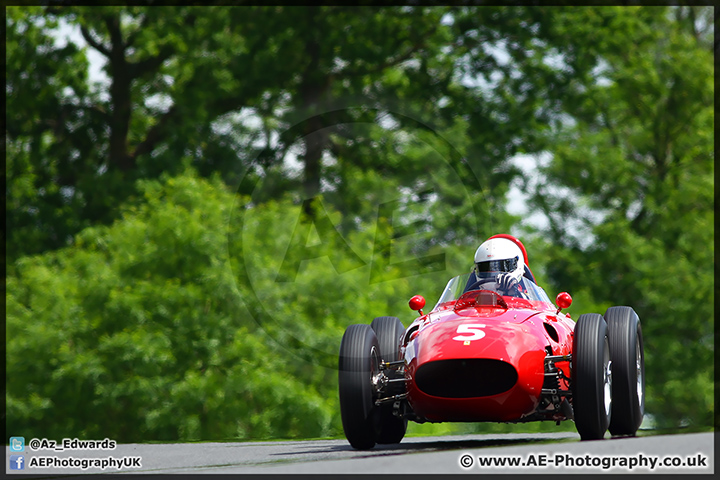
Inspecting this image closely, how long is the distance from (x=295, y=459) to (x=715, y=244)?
26.7 m

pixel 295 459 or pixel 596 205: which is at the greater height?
pixel 596 205

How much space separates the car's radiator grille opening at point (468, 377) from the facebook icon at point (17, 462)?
3.41m

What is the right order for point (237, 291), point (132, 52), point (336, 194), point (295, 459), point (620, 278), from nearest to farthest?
point (295, 459) < point (237, 291) < point (336, 194) < point (620, 278) < point (132, 52)

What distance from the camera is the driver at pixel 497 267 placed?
8688 mm

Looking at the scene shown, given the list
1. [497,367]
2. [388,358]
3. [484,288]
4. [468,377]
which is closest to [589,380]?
[497,367]

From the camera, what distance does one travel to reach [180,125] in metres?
29.4

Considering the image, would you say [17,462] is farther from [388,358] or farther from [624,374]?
[624,374]

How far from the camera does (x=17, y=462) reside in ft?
26.3

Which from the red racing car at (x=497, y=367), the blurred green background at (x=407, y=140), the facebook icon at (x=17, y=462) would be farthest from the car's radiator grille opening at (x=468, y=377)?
the blurred green background at (x=407, y=140)

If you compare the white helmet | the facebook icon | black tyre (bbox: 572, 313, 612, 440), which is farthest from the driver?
the facebook icon

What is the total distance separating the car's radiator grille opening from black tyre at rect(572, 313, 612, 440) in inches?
23.8

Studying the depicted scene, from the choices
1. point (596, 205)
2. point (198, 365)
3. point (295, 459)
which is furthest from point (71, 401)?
point (596, 205)

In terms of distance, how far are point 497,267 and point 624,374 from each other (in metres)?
1.53

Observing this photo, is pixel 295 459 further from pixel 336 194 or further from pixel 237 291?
pixel 336 194
